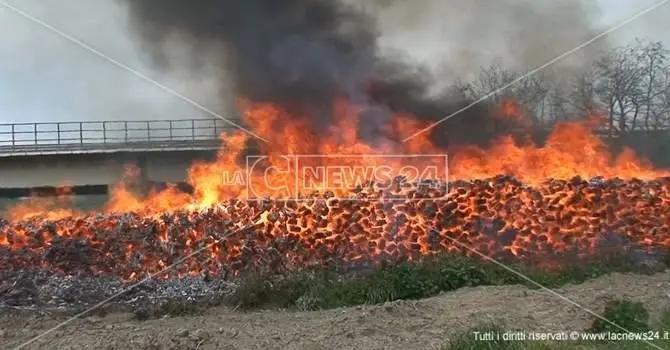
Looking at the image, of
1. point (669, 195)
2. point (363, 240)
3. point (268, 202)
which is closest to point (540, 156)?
point (669, 195)

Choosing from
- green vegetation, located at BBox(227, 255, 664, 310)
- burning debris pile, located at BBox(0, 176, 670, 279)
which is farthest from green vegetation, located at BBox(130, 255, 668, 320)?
burning debris pile, located at BBox(0, 176, 670, 279)

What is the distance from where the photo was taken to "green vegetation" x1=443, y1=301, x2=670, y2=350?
539 centimetres

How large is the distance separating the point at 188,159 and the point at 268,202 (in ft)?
38.1

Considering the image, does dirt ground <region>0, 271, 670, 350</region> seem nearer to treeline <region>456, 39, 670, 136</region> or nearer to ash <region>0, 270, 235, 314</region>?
ash <region>0, 270, 235, 314</region>

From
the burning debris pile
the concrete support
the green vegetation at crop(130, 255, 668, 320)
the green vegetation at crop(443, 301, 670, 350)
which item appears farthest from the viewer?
the concrete support

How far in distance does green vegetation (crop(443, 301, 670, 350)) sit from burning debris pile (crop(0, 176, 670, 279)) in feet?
9.05

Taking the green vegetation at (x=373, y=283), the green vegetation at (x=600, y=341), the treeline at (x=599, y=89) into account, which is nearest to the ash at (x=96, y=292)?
the green vegetation at (x=373, y=283)

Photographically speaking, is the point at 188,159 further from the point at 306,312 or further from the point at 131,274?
the point at 306,312

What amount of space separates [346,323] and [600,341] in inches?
99.1

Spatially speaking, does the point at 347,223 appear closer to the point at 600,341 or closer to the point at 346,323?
the point at 346,323

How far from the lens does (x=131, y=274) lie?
9.01 meters

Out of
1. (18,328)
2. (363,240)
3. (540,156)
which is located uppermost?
(540,156)

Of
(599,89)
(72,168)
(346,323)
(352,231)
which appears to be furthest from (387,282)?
(72,168)

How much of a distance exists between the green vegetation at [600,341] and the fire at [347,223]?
2.80 metres
